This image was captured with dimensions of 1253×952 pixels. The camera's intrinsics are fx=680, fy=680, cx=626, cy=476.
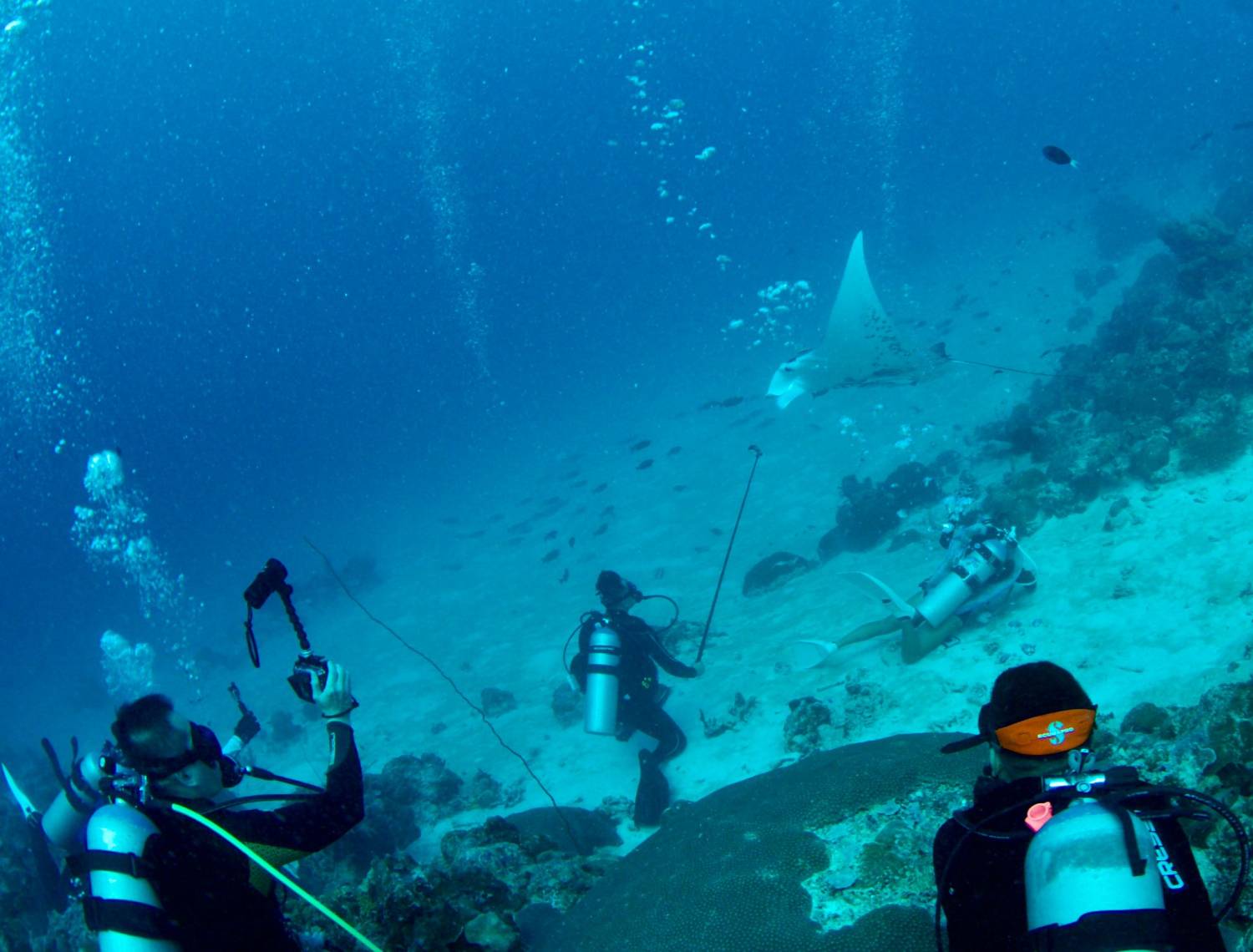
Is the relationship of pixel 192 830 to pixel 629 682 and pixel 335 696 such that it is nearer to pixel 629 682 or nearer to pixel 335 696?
pixel 335 696

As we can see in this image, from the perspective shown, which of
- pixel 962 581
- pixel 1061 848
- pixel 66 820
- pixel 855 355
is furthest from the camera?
pixel 855 355

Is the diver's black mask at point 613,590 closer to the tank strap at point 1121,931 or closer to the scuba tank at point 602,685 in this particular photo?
the scuba tank at point 602,685

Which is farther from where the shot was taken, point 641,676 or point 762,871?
point 641,676

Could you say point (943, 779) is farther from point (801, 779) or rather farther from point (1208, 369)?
point (1208, 369)

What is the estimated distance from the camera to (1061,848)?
154 cm

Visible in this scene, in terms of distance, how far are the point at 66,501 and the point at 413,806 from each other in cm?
12574

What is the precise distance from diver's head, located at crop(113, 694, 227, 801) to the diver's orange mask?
9.41ft

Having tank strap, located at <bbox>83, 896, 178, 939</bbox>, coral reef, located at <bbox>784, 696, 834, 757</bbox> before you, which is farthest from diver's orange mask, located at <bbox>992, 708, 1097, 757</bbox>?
coral reef, located at <bbox>784, 696, 834, 757</bbox>

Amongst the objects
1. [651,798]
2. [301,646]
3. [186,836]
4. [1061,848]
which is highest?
[651,798]

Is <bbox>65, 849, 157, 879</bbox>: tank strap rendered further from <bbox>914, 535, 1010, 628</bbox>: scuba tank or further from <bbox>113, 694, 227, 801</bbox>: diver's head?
<bbox>914, 535, 1010, 628</bbox>: scuba tank

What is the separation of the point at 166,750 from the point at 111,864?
1.53ft

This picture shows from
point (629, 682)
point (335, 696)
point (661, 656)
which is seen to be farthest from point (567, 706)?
point (335, 696)

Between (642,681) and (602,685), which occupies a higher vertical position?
(642,681)

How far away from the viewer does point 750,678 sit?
32.5ft
